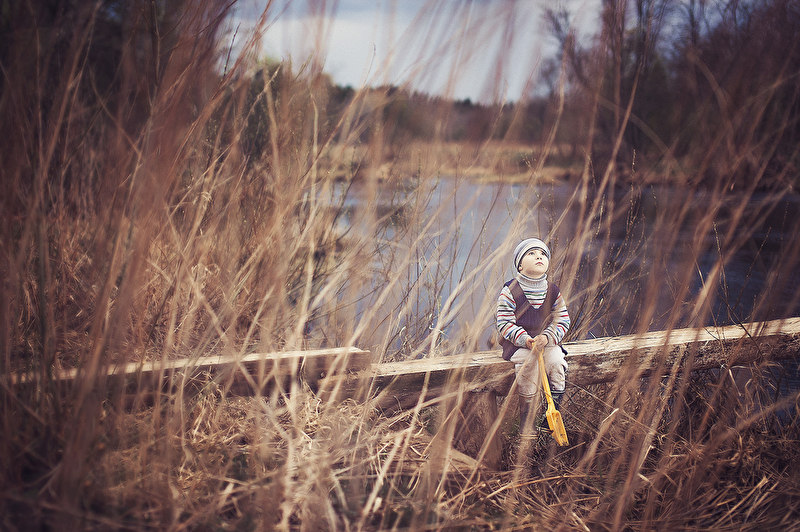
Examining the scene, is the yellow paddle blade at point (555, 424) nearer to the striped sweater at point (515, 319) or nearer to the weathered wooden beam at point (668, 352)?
the striped sweater at point (515, 319)

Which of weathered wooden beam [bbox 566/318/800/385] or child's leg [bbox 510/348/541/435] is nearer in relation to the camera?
child's leg [bbox 510/348/541/435]

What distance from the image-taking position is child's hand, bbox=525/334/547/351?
1439 millimetres

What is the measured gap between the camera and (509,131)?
3.70ft

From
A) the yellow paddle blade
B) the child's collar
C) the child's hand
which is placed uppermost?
the child's collar

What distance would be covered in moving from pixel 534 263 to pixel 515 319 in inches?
7.6

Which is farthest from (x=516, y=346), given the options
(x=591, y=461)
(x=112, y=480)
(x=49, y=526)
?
(x=49, y=526)

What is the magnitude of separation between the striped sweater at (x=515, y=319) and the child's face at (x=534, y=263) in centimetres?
2

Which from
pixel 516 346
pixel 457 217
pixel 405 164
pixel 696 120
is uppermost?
pixel 696 120

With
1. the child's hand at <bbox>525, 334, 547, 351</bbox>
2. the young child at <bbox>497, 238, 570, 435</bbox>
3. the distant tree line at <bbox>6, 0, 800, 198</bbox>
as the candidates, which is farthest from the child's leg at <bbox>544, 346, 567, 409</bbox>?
the distant tree line at <bbox>6, 0, 800, 198</bbox>

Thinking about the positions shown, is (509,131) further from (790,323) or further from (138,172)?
(790,323)

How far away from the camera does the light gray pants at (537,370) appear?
5.06 feet

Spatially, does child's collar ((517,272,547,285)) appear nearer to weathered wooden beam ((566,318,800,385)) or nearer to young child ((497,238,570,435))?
young child ((497,238,570,435))

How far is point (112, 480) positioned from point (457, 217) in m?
1.01

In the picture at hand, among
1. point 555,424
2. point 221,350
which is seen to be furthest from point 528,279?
point 221,350
